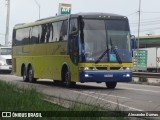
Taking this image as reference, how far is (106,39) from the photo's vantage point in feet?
68.8

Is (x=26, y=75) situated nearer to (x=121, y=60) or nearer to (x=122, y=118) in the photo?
(x=121, y=60)

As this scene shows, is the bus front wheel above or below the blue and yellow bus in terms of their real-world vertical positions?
below

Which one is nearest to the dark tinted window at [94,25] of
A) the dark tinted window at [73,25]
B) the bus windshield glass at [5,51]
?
the dark tinted window at [73,25]

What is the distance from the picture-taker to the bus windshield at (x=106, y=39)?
20.8 meters

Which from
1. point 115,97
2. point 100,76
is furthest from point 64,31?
point 115,97

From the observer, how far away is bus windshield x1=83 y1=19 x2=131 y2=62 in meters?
20.8

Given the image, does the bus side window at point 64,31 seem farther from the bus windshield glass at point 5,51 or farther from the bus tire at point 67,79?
the bus windshield glass at point 5,51

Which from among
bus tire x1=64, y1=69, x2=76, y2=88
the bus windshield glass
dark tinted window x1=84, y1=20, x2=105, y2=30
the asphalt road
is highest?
dark tinted window x1=84, y1=20, x2=105, y2=30

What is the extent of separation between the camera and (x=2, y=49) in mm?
44219

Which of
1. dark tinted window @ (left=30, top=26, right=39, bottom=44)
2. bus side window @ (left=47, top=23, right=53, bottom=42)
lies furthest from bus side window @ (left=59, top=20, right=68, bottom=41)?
dark tinted window @ (left=30, top=26, right=39, bottom=44)

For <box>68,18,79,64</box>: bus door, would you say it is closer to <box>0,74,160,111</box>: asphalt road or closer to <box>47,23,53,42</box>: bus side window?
<box>0,74,160,111</box>: asphalt road

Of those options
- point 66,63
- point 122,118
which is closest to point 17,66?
point 66,63

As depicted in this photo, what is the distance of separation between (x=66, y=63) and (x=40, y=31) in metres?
4.29

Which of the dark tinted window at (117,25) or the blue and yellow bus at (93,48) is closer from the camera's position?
the blue and yellow bus at (93,48)
